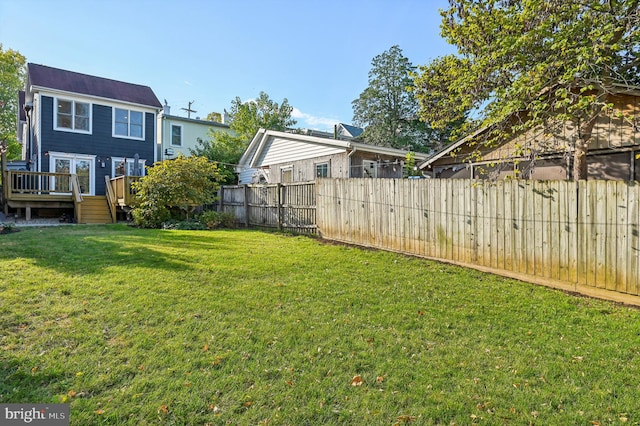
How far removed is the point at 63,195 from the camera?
46.4 feet

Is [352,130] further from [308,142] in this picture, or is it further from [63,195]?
[63,195]

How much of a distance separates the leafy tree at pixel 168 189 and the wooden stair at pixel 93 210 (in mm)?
2500

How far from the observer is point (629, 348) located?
3.37 m

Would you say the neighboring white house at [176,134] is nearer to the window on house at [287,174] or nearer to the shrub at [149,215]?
the window on house at [287,174]

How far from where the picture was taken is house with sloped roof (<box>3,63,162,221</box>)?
47.6 ft

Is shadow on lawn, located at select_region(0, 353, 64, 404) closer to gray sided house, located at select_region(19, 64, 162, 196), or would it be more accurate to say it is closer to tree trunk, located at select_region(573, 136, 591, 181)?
tree trunk, located at select_region(573, 136, 591, 181)

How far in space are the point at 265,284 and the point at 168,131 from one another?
19.9 metres

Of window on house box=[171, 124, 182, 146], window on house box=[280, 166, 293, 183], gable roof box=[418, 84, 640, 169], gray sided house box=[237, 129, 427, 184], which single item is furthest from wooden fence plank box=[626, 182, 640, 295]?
window on house box=[171, 124, 182, 146]

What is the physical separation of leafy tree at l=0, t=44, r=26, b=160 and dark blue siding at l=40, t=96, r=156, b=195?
13.8 metres

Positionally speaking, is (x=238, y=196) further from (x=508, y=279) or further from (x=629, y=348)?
(x=629, y=348)

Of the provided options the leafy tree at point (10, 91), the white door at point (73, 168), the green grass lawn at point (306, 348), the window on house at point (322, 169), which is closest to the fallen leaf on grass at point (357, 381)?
the green grass lawn at point (306, 348)

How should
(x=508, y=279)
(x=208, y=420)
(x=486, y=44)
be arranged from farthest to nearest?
1. (x=486, y=44)
2. (x=508, y=279)
3. (x=208, y=420)

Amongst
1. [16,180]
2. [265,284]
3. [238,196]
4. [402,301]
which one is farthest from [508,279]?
[16,180]

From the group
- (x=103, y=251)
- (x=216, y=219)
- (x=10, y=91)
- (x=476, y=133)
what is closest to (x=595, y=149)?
(x=476, y=133)
